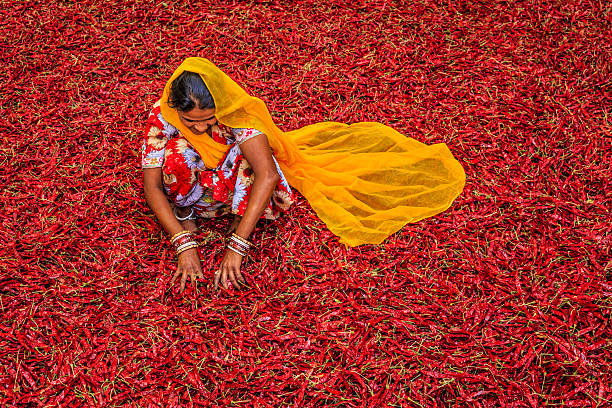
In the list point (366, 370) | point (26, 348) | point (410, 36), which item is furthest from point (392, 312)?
point (410, 36)

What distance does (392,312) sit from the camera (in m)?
2.92

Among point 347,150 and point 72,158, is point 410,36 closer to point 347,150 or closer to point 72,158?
point 347,150

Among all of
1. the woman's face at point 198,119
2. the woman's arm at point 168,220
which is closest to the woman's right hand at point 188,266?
the woman's arm at point 168,220

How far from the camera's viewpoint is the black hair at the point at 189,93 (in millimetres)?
2605

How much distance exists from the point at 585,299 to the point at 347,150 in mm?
1944

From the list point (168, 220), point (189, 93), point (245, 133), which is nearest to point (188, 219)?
point (168, 220)

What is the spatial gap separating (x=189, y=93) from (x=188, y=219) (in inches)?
42.9

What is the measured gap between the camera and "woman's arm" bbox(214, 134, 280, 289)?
295cm

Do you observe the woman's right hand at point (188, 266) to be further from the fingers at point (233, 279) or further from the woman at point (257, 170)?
the fingers at point (233, 279)

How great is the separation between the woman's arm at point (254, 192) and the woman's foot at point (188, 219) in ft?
1.47

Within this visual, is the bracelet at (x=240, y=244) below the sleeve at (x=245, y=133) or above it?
below

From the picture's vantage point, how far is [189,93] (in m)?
2.60

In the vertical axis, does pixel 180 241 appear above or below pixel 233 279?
above

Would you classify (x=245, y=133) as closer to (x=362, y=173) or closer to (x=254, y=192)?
(x=254, y=192)
